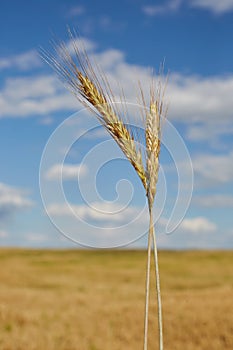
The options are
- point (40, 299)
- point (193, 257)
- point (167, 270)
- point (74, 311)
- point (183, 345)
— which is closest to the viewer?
point (183, 345)

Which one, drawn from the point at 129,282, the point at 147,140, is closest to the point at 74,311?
the point at 147,140

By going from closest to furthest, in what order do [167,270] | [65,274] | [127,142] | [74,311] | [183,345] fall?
[127,142] → [183,345] → [74,311] → [65,274] → [167,270]

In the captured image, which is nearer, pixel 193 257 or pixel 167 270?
pixel 167 270

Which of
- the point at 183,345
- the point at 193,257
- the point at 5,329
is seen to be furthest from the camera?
the point at 193,257

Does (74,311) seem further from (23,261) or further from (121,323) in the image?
(23,261)

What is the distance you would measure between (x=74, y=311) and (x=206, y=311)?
4159 millimetres

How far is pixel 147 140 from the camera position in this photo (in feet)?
16.6

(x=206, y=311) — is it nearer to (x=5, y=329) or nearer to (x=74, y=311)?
(x=74, y=311)

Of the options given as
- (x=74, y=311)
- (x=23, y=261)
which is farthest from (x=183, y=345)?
(x=23, y=261)

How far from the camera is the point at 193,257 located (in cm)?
5097

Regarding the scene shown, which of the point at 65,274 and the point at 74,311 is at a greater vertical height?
the point at 65,274

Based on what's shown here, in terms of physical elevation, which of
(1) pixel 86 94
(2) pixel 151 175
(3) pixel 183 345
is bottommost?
(3) pixel 183 345

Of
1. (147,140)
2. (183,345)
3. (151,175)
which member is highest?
(147,140)

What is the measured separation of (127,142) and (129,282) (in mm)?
33605
